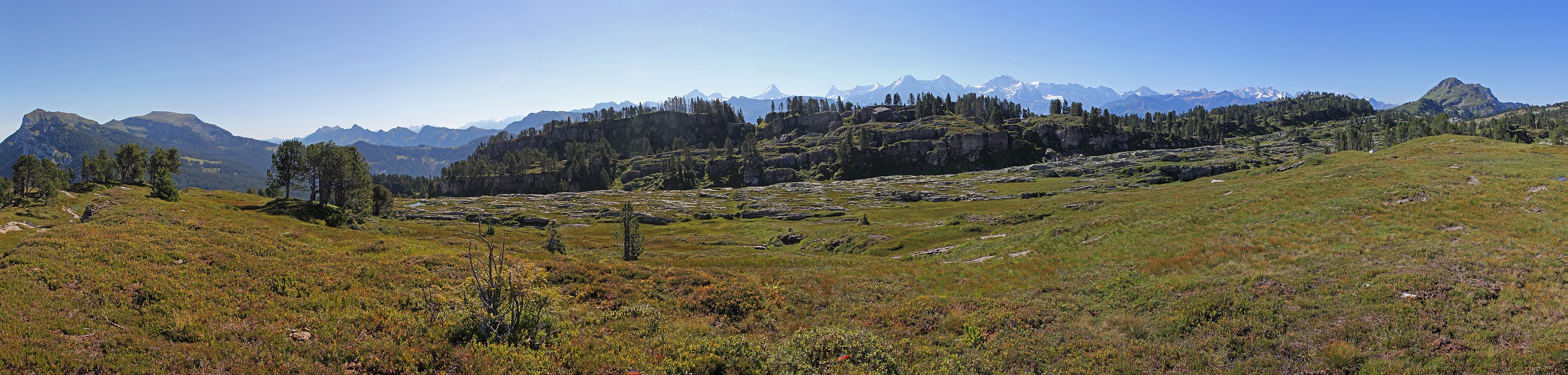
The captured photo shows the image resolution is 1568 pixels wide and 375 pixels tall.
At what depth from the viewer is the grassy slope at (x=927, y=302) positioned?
49.2 feet

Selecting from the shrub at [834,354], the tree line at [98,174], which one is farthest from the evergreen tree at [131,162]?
the shrub at [834,354]

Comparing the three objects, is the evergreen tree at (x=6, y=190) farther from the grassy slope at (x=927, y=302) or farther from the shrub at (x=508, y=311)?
the shrub at (x=508, y=311)

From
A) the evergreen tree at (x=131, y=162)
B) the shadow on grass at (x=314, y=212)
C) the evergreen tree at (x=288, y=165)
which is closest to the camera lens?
the shadow on grass at (x=314, y=212)

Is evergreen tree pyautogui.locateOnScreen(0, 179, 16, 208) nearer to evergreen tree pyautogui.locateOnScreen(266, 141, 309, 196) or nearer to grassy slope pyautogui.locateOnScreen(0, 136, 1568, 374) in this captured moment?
evergreen tree pyautogui.locateOnScreen(266, 141, 309, 196)

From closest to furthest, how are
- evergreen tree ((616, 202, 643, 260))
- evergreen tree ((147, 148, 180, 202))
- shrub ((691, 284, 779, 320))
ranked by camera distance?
shrub ((691, 284, 779, 320)) → evergreen tree ((616, 202, 643, 260)) → evergreen tree ((147, 148, 180, 202))

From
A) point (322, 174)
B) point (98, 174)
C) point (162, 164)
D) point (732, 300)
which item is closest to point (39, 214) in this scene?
point (322, 174)

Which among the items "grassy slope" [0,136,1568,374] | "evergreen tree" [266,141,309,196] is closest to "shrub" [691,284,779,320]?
"grassy slope" [0,136,1568,374]

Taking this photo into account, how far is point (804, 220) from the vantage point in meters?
124

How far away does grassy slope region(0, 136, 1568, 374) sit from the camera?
49.2 ft

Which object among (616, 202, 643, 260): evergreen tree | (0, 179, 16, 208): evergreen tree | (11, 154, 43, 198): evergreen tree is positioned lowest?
(616, 202, 643, 260): evergreen tree

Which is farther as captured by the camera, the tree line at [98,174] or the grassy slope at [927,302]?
the tree line at [98,174]

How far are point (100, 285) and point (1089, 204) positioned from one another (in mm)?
87383

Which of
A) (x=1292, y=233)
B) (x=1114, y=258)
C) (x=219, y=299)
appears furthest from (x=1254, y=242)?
(x=219, y=299)

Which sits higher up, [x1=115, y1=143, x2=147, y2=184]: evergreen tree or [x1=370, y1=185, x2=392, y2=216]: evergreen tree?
[x1=115, y1=143, x2=147, y2=184]: evergreen tree
